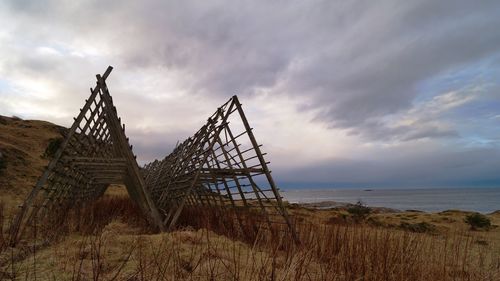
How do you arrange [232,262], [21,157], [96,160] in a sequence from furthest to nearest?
[21,157] < [96,160] < [232,262]

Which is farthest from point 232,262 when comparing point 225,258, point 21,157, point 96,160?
point 21,157

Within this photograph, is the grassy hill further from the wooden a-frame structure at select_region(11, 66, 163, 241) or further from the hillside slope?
Answer: the hillside slope

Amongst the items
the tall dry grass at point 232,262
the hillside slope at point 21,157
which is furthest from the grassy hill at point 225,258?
the hillside slope at point 21,157

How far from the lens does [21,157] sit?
20891mm

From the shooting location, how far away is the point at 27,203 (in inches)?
217

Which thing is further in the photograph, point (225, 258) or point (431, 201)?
Result: point (431, 201)

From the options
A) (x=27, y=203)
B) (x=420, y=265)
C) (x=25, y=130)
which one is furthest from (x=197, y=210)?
(x=25, y=130)

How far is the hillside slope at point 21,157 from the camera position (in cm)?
1494

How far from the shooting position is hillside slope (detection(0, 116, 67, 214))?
1494cm

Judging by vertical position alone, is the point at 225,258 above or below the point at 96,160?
below

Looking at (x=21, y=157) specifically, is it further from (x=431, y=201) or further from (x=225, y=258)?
(x=431, y=201)

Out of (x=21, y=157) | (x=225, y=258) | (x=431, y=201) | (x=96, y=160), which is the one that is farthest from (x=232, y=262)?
(x=431, y=201)

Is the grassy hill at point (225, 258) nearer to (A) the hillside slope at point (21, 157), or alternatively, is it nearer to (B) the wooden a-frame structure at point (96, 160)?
(B) the wooden a-frame structure at point (96, 160)

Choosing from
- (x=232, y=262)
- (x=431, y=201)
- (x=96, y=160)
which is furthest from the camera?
(x=431, y=201)
